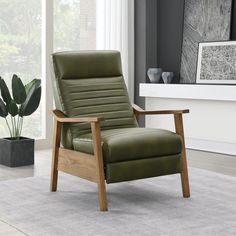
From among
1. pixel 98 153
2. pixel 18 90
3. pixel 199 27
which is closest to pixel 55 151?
pixel 98 153

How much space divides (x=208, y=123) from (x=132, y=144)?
7.72ft

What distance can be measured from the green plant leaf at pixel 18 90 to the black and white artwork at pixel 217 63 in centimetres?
205

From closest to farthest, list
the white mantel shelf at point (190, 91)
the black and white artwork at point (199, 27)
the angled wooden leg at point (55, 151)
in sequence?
the angled wooden leg at point (55, 151), the white mantel shelf at point (190, 91), the black and white artwork at point (199, 27)

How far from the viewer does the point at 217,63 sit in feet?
18.0

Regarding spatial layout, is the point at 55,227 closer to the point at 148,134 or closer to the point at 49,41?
the point at 148,134

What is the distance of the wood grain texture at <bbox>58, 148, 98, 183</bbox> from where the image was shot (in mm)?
3178

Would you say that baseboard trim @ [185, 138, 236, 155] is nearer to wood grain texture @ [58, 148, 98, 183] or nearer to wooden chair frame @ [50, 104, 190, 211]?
wooden chair frame @ [50, 104, 190, 211]

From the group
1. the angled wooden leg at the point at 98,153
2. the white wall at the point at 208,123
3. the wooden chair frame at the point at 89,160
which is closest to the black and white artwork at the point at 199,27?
the white wall at the point at 208,123

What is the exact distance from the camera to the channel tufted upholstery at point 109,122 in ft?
10.4

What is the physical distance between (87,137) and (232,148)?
223 cm

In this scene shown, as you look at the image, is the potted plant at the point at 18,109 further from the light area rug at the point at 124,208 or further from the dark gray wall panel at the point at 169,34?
the dark gray wall panel at the point at 169,34

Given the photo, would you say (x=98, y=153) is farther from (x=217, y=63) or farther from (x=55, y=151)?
(x=217, y=63)

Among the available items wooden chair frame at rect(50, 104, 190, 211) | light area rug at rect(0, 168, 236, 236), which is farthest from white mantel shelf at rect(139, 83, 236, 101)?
wooden chair frame at rect(50, 104, 190, 211)

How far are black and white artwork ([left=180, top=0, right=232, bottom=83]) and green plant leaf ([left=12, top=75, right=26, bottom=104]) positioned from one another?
6.81 ft
